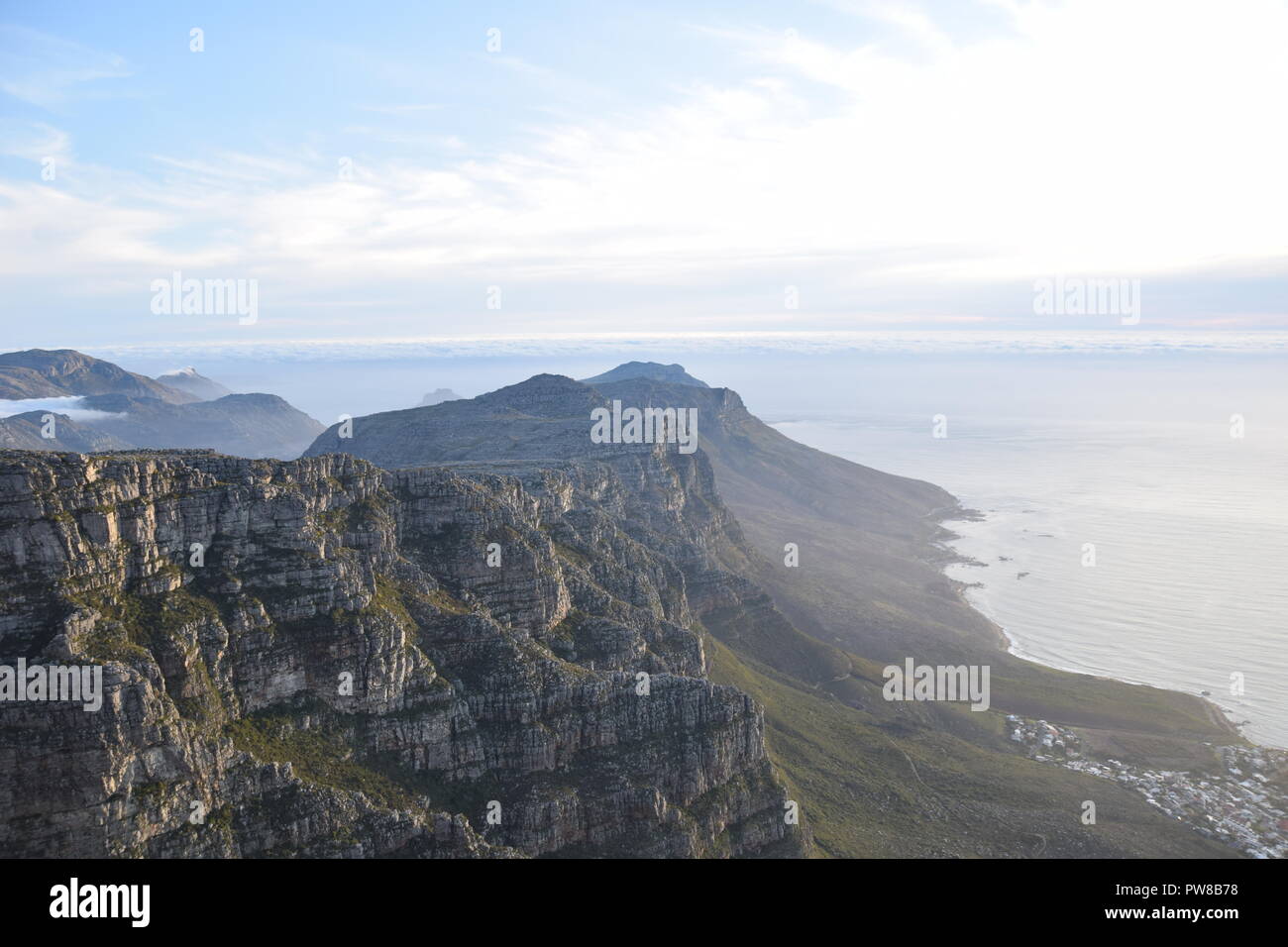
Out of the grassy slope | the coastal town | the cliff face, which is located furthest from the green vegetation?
the coastal town

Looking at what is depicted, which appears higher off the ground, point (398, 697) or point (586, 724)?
point (398, 697)

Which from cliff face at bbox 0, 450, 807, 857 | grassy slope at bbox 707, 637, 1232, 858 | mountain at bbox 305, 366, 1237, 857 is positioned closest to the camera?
cliff face at bbox 0, 450, 807, 857

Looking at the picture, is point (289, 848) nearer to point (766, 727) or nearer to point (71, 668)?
point (71, 668)

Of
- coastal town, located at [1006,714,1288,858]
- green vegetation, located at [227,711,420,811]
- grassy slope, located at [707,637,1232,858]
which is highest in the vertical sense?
green vegetation, located at [227,711,420,811]

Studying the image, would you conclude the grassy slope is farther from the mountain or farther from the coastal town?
the coastal town

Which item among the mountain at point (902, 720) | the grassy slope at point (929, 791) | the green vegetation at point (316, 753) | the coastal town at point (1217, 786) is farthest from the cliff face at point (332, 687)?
the coastal town at point (1217, 786)

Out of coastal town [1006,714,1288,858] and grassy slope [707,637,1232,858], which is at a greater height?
grassy slope [707,637,1232,858]
